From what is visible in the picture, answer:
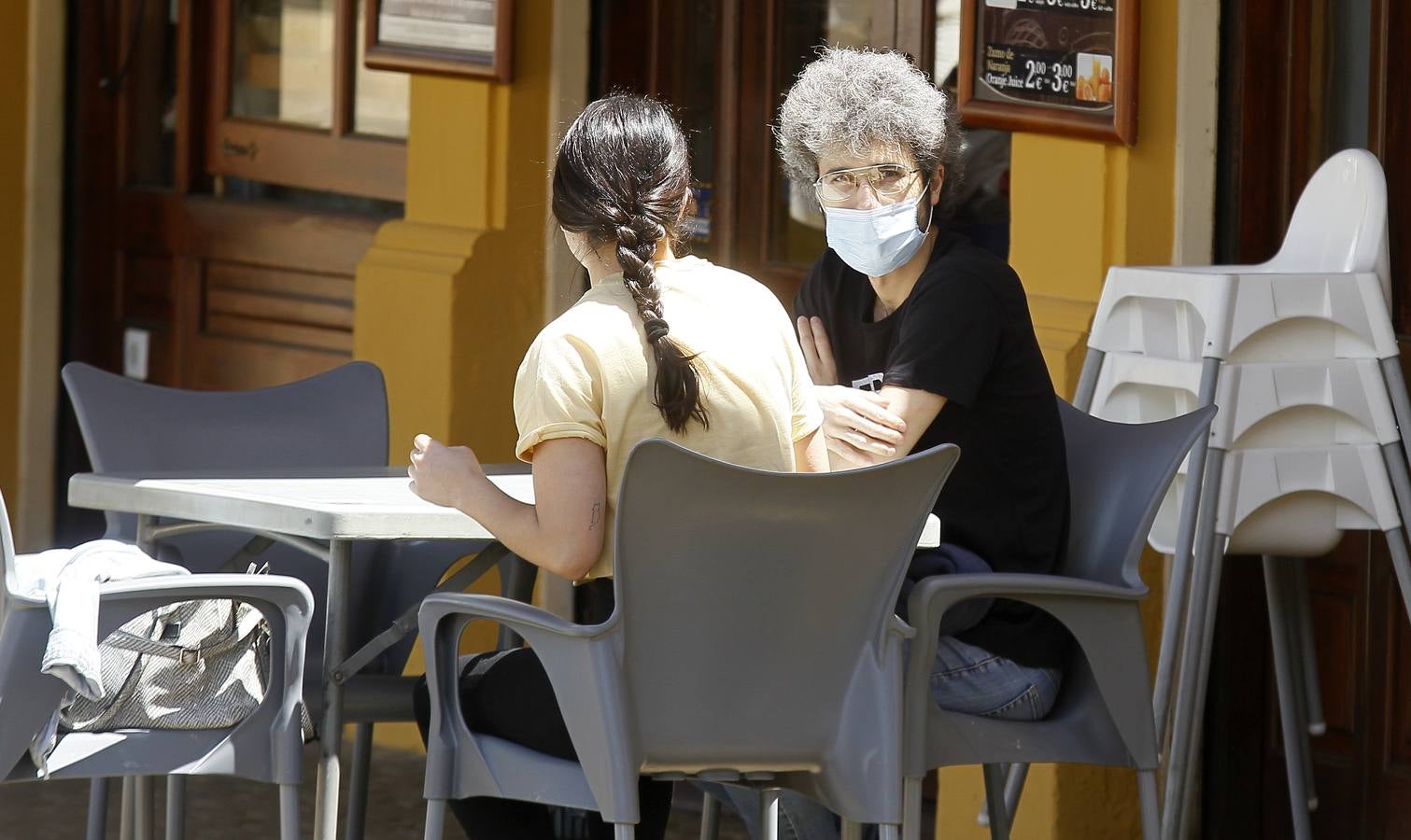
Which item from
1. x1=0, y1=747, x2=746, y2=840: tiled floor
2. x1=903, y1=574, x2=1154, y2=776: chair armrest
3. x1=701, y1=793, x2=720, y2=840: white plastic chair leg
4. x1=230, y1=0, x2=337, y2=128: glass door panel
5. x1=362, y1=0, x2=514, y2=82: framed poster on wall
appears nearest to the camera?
x1=903, y1=574, x2=1154, y2=776: chair armrest

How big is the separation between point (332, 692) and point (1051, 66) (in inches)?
73.8

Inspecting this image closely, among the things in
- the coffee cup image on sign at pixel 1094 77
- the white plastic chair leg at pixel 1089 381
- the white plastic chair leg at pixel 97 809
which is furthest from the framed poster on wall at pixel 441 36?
the white plastic chair leg at pixel 97 809

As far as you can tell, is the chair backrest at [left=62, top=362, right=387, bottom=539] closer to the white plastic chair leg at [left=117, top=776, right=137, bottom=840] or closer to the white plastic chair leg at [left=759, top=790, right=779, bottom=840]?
the white plastic chair leg at [left=117, top=776, right=137, bottom=840]

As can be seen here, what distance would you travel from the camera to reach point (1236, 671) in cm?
401

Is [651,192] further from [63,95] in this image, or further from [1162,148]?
[63,95]

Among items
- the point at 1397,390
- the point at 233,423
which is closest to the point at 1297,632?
the point at 1397,390

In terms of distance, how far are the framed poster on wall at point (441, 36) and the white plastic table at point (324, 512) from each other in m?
1.92

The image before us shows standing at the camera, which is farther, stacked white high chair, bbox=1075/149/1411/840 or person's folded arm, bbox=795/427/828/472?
stacked white high chair, bbox=1075/149/1411/840

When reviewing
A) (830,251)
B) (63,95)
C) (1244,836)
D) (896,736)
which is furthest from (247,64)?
(896,736)

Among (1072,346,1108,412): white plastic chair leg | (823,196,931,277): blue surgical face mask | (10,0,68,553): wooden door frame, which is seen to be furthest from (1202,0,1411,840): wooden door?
(10,0,68,553): wooden door frame

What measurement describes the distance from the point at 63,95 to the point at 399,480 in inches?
146

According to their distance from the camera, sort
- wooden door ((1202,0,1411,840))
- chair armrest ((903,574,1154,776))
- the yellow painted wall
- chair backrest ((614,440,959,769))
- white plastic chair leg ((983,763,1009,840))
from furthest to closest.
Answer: the yellow painted wall < wooden door ((1202,0,1411,840)) < white plastic chair leg ((983,763,1009,840)) < chair armrest ((903,574,1154,776)) < chair backrest ((614,440,959,769))

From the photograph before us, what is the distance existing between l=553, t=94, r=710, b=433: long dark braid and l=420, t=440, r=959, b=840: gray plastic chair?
214 mm

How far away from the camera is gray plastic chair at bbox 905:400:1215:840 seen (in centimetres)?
268
